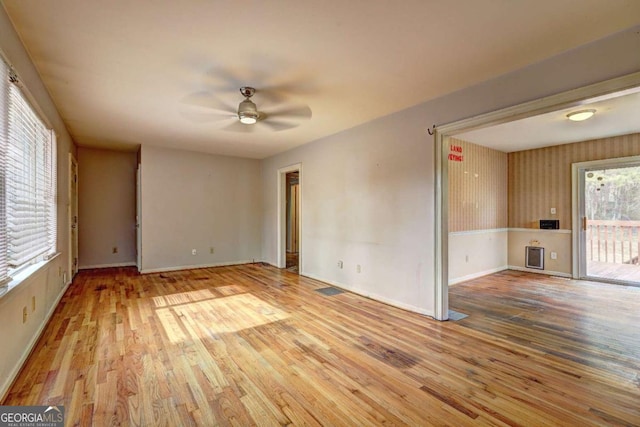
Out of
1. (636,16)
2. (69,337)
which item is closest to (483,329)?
(636,16)

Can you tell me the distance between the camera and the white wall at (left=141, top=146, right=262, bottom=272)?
5668 millimetres

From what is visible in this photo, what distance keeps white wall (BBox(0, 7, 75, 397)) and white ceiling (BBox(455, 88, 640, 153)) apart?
480cm

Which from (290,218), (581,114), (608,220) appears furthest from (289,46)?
(290,218)

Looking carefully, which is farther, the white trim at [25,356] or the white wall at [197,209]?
the white wall at [197,209]

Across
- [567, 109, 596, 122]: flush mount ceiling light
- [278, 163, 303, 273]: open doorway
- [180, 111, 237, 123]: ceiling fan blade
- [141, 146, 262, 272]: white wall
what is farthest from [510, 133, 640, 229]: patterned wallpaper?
[180, 111, 237, 123]: ceiling fan blade

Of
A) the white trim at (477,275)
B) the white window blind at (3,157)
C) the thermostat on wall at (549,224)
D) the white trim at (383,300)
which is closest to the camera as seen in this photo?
the white window blind at (3,157)

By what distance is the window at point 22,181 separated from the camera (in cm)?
192

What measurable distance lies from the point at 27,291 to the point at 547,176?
Result: 25.5 feet

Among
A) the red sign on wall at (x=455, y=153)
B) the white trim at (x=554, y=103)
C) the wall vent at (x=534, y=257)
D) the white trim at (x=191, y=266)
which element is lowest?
the white trim at (x=191, y=266)

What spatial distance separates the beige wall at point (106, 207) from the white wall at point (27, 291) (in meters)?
2.38

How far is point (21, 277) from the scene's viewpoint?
7.37 ft

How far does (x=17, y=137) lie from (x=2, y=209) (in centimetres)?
75

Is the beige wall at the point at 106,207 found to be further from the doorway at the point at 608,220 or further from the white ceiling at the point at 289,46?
the doorway at the point at 608,220

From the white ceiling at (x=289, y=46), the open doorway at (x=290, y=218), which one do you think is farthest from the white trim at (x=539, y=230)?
the open doorway at (x=290, y=218)
